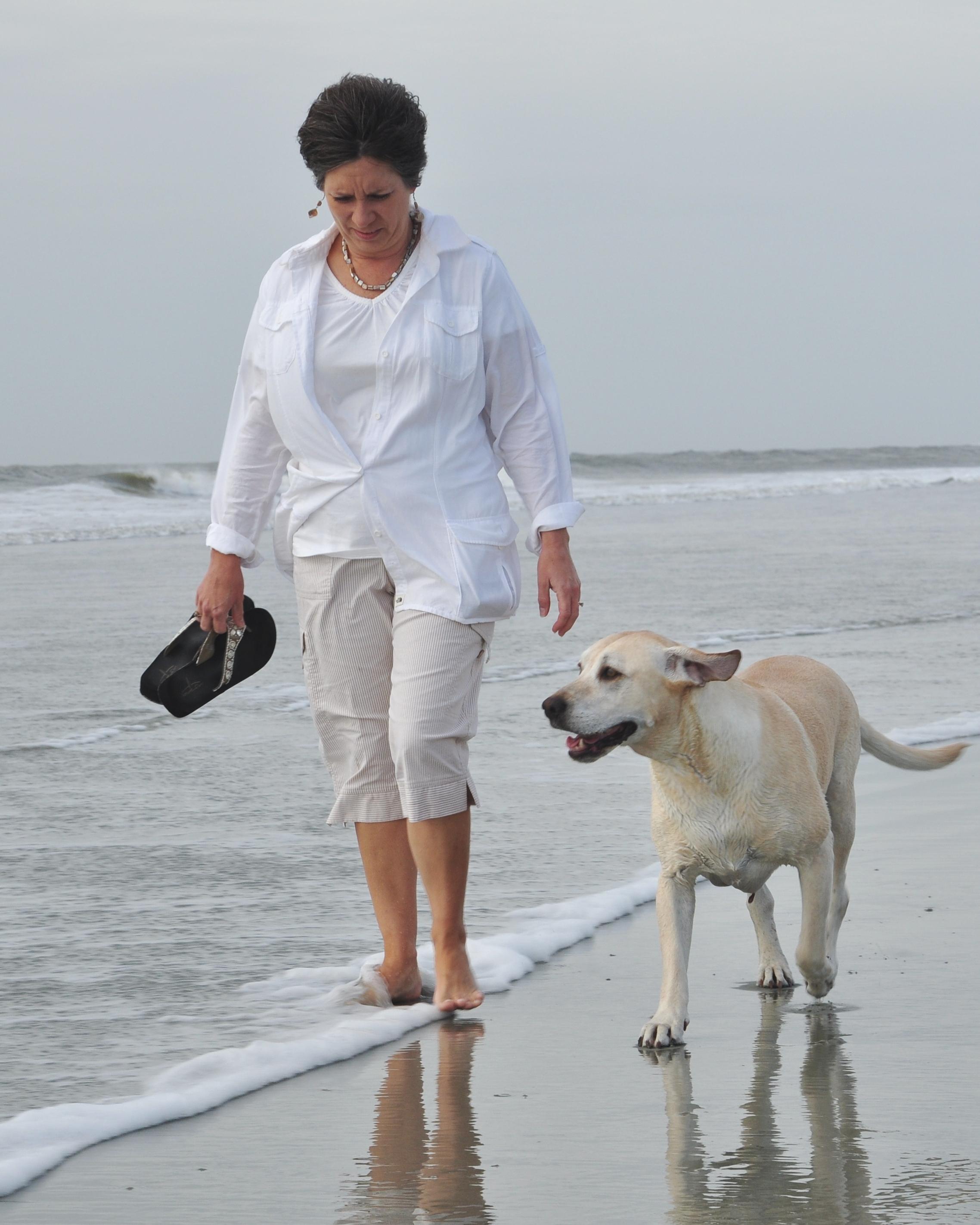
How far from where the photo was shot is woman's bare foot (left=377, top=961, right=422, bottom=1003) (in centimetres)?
380

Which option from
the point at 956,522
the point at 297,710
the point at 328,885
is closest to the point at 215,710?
the point at 297,710

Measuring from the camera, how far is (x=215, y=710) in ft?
26.3

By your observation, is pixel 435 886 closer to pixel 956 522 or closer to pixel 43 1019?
pixel 43 1019

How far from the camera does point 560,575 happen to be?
12.1 feet

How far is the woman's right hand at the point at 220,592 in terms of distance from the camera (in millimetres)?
3773

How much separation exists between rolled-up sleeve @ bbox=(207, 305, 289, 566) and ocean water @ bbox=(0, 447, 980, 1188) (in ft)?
3.42

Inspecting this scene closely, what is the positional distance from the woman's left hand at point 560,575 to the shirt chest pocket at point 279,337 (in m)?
0.68

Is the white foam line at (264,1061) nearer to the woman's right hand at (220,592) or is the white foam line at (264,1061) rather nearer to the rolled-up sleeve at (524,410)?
the woman's right hand at (220,592)

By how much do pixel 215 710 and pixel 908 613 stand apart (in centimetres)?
536

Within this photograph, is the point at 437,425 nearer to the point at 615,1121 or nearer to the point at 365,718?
the point at 365,718

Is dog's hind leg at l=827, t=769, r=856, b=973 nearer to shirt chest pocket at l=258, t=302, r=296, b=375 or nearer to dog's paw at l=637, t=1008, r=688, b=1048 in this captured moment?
dog's paw at l=637, t=1008, r=688, b=1048

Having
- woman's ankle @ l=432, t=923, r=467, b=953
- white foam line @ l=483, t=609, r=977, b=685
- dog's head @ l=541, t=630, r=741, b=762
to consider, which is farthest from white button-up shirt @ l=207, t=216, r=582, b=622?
white foam line @ l=483, t=609, r=977, b=685

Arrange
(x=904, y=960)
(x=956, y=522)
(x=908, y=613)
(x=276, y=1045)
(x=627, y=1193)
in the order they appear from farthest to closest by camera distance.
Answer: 1. (x=956, y=522)
2. (x=908, y=613)
3. (x=904, y=960)
4. (x=276, y=1045)
5. (x=627, y=1193)

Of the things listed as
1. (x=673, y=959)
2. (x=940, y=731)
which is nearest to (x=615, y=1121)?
(x=673, y=959)
